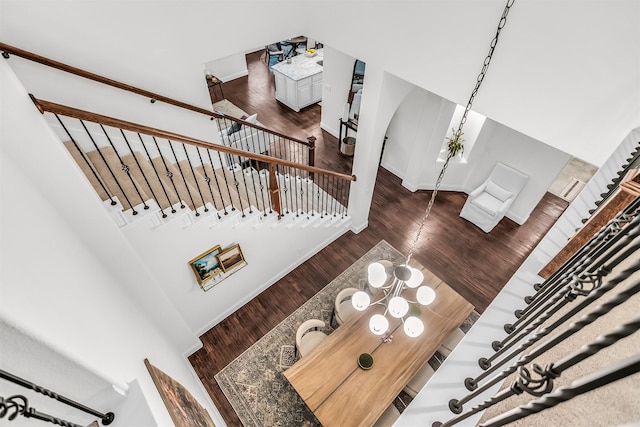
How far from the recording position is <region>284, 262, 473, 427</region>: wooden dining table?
300 centimetres

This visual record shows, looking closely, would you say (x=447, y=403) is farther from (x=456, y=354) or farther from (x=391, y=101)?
(x=391, y=101)

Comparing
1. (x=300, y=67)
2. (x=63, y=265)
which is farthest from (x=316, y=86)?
(x=63, y=265)

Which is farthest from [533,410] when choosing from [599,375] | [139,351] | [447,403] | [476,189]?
[476,189]

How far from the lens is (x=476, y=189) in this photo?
607cm

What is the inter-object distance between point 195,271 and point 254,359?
1515 millimetres

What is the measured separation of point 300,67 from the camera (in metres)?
8.70

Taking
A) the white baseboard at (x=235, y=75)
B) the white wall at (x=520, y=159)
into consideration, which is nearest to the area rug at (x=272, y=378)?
the white wall at (x=520, y=159)

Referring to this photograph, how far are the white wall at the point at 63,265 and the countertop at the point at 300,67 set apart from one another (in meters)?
6.89

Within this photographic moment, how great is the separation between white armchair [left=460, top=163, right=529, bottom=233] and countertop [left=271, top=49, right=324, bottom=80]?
17.4 feet

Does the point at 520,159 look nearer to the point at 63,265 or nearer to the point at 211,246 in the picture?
the point at 211,246

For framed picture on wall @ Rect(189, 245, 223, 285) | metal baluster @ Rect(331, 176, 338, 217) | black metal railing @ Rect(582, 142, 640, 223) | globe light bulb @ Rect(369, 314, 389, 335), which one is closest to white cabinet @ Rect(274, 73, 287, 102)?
metal baluster @ Rect(331, 176, 338, 217)

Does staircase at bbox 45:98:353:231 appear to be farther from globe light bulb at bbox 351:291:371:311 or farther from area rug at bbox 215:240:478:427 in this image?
globe light bulb at bbox 351:291:371:311

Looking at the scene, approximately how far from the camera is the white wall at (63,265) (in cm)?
118

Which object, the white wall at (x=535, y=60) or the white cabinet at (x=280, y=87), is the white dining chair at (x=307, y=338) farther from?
the white cabinet at (x=280, y=87)
